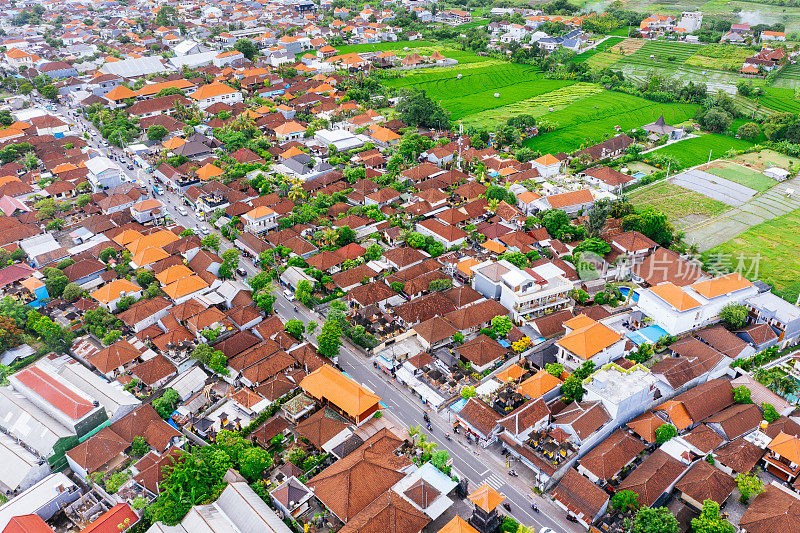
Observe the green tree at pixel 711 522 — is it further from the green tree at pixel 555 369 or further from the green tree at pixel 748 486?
the green tree at pixel 555 369

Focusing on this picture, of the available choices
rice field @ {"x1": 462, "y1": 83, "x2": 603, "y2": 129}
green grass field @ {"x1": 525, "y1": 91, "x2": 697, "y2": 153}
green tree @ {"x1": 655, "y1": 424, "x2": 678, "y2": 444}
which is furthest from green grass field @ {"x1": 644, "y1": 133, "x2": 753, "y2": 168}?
green tree @ {"x1": 655, "y1": 424, "x2": 678, "y2": 444}

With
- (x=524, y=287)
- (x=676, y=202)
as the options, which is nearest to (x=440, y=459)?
(x=524, y=287)

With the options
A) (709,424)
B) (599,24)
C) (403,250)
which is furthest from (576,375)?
(599,24)

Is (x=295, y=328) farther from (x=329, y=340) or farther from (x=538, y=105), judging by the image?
(x=538, y=105)

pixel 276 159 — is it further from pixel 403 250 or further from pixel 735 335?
pixel 735 335

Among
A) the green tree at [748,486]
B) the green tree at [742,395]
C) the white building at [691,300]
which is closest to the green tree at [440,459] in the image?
the green tree at [748,486]

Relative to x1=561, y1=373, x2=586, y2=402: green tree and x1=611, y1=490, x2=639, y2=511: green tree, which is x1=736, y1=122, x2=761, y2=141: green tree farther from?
x1=611, y1=490, x2=639, y2=511: green tree
